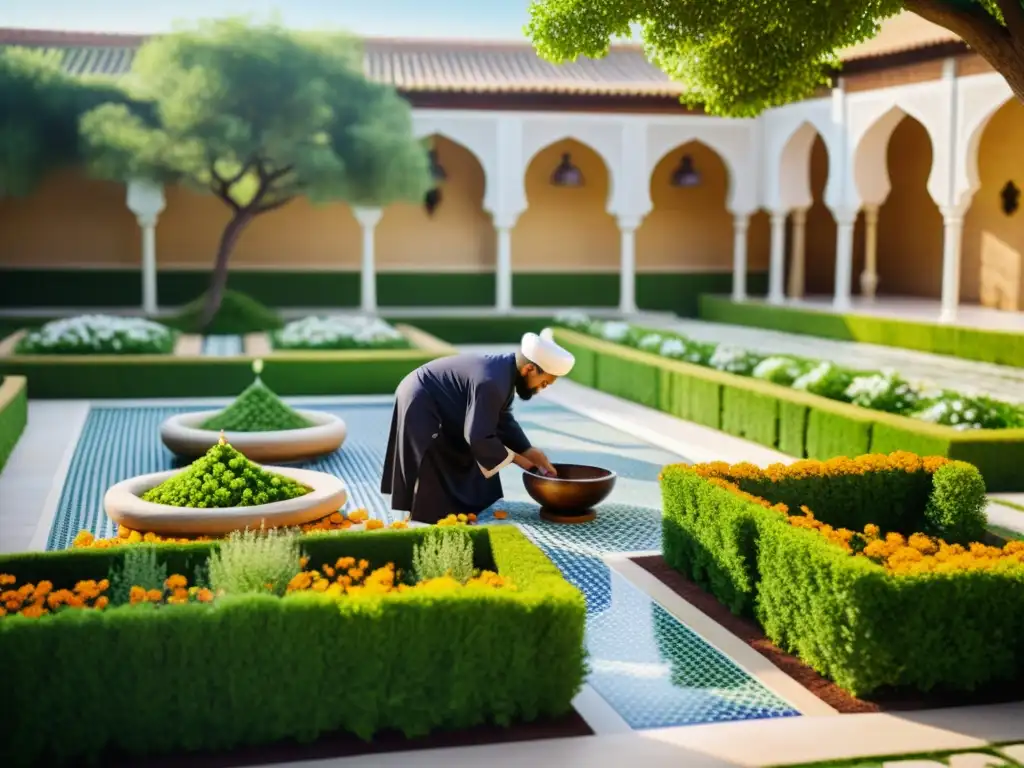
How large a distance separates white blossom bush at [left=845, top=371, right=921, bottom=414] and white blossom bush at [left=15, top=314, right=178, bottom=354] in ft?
28.1

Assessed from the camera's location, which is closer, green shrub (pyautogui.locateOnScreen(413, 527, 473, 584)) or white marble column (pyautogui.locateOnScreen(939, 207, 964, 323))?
green shrub (pyautogui.locateOnScreen(413, 527, 473, 584))

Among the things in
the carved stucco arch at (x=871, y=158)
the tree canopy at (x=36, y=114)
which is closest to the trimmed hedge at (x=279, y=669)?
the tree canopy at (x=36, y=114)

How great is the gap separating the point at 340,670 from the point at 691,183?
18262 mm

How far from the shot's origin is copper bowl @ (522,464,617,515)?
766 cm

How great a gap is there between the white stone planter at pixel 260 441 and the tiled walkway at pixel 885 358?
6141 millimetres

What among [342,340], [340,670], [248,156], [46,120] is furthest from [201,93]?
[340,670]

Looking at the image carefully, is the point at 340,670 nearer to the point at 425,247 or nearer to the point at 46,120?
the point at 46,120

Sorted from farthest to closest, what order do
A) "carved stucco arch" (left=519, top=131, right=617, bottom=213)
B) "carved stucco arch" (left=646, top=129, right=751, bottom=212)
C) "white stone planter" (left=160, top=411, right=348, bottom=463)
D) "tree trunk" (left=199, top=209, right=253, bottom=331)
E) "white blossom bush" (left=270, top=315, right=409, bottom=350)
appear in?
"carved stucco arch" (left=646, top=129, right=751, bottom=212), "carved stucco arch" (left=519, top=131, right=617, bottom=213), "tree trunk" (left=199, top=209, right=253, bottom=331), "white blossom bush" (left=270, top=315, right=409, bottom=350), "white stone planter" (left=160, top=411, right=348, bottom=463)

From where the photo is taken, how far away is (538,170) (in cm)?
2377

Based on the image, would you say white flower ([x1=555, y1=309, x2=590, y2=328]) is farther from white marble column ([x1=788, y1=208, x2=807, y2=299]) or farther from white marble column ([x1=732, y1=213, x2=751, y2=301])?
white marble column ([x1=788, y1=208, x2=807, y2=299])

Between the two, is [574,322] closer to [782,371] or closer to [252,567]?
[782,371]

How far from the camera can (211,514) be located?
6824 millimetres

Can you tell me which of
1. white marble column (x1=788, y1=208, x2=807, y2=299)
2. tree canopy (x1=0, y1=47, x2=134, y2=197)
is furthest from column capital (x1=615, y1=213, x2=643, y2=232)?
tree canopy (x1=0, y1=47, x2=134, y2=197)

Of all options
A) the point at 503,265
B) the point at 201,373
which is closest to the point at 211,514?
the point at 201,373
